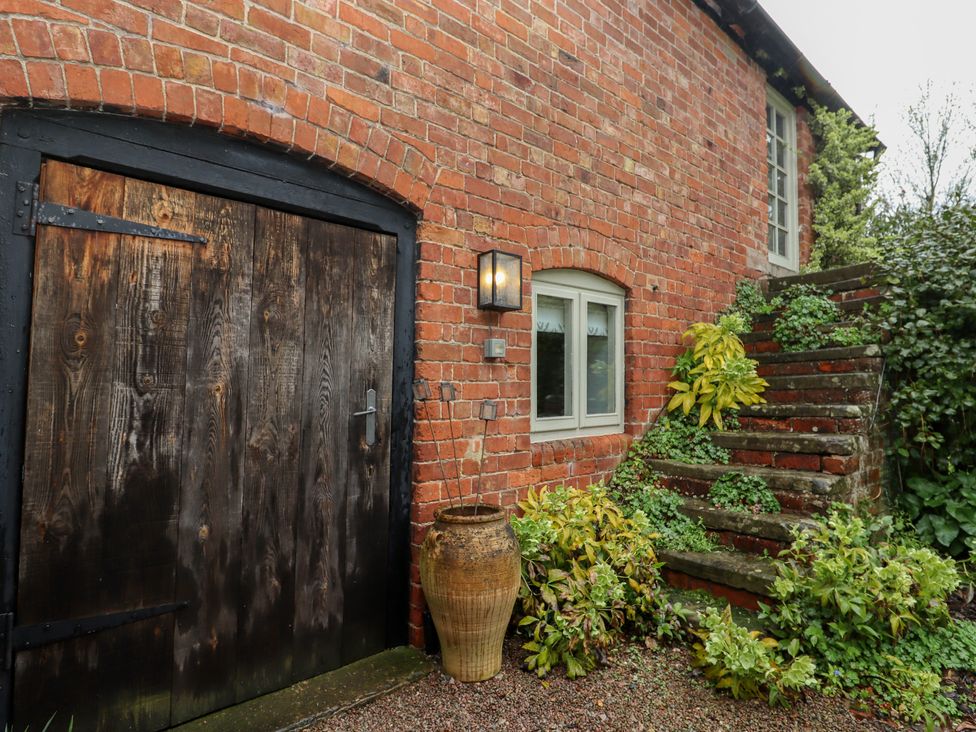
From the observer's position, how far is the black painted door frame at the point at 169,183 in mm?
1808

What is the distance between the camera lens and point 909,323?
3916 millimetres

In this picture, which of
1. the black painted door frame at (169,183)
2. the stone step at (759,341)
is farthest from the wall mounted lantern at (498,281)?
the stone step at (759,341)

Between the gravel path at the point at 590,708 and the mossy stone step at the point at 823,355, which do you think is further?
the mossy stone step at the point at 823,355

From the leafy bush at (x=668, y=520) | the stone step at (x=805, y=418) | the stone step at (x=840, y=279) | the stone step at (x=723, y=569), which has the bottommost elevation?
the stone step at (x=723, y=569)

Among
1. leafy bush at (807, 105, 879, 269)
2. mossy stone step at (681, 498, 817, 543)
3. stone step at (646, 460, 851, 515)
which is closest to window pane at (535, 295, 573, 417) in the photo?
stone step at (646, 460, 851, 515)

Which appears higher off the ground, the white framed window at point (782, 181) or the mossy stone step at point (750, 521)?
the white framed window at point (782, 181)

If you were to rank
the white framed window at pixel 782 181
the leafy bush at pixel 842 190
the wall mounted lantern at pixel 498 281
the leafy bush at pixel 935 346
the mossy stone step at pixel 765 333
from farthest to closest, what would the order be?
the leafy bush at pixel 842 190 → the white framed window at pixel 782 181 → the mossy stone step at pixel 765 333 → the leafy bush at pixel 935 346 → the wall mounted lantern at pixel 498 281

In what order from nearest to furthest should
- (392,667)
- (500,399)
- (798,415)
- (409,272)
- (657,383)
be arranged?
(392,667) → (409,272) → (500,399) → (798,415) → (657,383)

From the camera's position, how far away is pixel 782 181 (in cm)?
669

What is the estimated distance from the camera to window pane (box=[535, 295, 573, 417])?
3652 millimetres

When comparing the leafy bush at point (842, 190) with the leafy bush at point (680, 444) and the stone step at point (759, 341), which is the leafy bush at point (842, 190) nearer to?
the stone step at point (759, 341)

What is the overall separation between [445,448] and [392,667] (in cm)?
105

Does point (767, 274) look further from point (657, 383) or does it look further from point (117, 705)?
point (117, 705)

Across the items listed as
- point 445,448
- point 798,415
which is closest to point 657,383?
point 798,415
